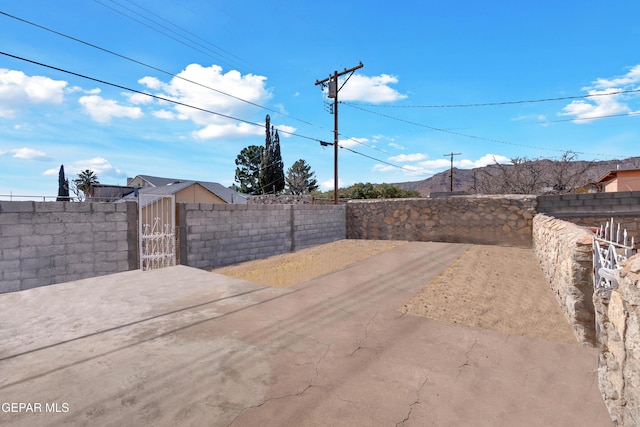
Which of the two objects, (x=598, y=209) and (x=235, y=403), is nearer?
(x=235, y=403)

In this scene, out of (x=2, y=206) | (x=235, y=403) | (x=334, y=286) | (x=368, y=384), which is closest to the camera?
(x=235, y=403)

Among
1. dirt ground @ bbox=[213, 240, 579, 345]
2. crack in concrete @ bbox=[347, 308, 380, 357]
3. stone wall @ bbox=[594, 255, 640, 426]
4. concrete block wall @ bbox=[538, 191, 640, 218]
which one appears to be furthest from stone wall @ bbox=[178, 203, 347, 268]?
concrete block wall @ bbox=[538, 191, 640, 218]

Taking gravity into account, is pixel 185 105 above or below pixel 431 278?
above

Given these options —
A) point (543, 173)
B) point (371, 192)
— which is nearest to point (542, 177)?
point (543, 173)

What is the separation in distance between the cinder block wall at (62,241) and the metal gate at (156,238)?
0.19 meters

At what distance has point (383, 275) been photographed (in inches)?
275

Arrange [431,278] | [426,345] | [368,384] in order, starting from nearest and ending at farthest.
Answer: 1. [368,384]
2. [426,345]
3. [431,278]

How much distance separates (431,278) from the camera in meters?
6.70

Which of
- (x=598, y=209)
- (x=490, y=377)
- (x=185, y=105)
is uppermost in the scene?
(x=185, y=105)

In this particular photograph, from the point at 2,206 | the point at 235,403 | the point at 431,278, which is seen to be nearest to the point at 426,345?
the point at 235,403

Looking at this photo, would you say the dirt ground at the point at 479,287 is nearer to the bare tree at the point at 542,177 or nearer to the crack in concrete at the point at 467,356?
the crack in concrete at the point at 467,356

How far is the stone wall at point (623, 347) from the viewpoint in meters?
1.89

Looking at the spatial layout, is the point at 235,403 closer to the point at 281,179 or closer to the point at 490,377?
the point at 490,377

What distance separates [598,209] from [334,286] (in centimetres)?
1071
